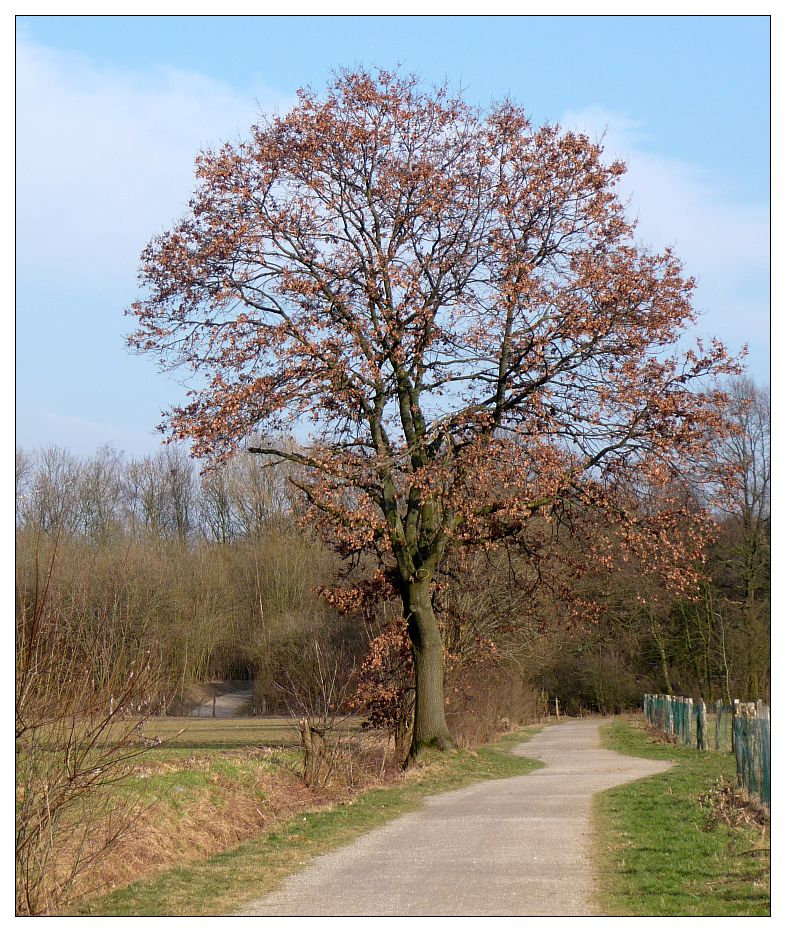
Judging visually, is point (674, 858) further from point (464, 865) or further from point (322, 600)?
point (322, 600)

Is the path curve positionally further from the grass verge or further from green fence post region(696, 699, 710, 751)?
green fence post region(696, 699, 710, 751)

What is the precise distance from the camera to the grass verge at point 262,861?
28.1 feet

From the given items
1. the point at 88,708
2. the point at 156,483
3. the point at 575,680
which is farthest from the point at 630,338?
the point at 156,483

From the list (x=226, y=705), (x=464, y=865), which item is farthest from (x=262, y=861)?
(x=226, y=705)

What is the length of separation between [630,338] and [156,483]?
47037mm

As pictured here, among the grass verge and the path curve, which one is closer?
the path curve

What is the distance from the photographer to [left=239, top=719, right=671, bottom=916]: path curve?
8219 mm

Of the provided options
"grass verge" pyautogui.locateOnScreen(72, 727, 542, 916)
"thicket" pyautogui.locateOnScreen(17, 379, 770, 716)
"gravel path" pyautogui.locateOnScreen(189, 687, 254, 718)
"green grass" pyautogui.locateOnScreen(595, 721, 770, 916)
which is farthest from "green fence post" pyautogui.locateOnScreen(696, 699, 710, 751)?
"gravel path" pyautogui.locateOnScreen(189, 687, 254, 718)

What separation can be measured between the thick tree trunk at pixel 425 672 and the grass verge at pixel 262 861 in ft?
6.82

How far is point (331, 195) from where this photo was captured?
843 inches

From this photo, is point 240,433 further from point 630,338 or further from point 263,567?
point 263,567

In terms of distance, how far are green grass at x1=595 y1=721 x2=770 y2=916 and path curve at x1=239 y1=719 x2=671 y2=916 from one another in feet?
0.94

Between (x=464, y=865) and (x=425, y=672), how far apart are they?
1202 centimetres

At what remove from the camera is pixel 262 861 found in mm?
10625
